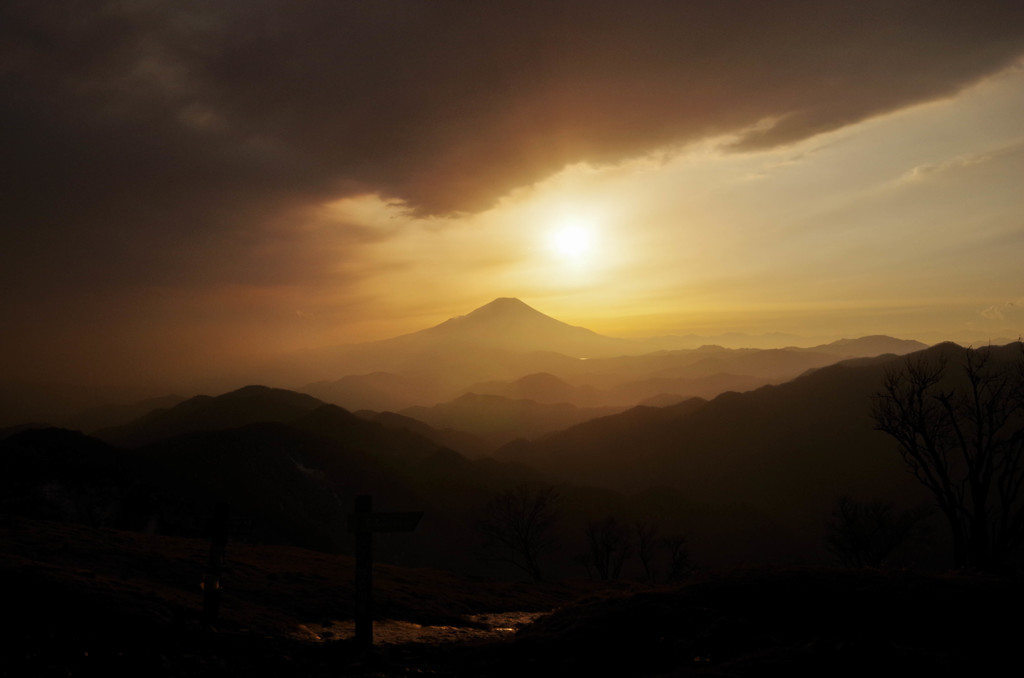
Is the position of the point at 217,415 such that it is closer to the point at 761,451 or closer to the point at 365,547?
the point at 761,451

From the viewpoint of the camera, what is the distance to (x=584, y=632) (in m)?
13.4

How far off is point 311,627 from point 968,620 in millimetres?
15688

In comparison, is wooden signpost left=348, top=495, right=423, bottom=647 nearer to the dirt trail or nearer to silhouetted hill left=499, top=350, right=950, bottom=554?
the dirt trail

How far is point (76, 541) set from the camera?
20219mm

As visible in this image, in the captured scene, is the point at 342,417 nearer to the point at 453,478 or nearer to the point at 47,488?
the point at 453,478

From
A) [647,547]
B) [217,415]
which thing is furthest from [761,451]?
[217,415]

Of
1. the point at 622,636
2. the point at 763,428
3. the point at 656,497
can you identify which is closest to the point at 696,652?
the point at 622,636

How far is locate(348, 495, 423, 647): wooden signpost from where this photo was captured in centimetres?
1298

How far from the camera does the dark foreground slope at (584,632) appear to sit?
9.16 meters

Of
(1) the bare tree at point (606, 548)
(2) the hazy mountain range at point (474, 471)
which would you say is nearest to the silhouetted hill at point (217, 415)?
(2) the hazy mountain range at point (474, 471)

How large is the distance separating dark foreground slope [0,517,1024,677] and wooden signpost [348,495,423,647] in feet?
1.70

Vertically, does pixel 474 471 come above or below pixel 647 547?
above

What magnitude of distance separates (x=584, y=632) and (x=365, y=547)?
5.64m

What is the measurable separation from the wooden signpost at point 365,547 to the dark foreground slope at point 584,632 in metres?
0.52
